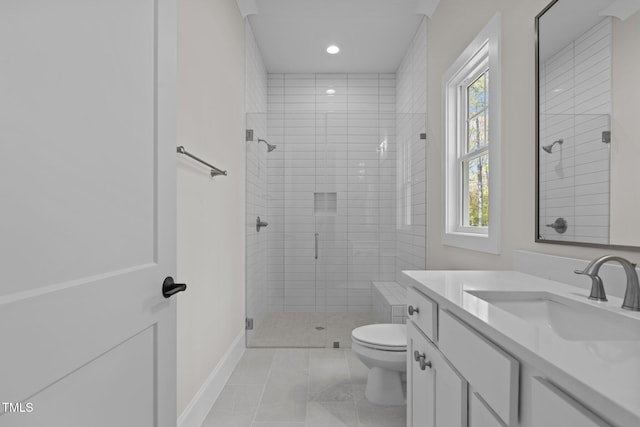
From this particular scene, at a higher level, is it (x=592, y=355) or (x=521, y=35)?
(x=521, y=35)

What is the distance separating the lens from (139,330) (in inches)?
34.8

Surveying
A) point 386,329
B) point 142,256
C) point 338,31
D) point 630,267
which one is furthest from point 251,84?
point 630,267

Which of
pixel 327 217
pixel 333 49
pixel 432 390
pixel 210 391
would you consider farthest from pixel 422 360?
pixel 333 49

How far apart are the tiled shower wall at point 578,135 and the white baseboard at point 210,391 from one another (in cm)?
176

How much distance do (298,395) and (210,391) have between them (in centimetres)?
51

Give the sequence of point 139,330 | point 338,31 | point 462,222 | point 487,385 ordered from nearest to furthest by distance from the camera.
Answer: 1. point 487,385
2. point 139,330
3. point 462,222
4. point 338,31

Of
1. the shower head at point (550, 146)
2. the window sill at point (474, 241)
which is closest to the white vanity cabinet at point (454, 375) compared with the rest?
the window sill at point (474, 241)

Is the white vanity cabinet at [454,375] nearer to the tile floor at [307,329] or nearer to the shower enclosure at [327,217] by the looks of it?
the tile floor at [307,329]

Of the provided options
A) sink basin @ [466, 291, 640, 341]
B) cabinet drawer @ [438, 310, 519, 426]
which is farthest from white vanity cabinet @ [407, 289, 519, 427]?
sink basin @ [466, 291, 640, 341]

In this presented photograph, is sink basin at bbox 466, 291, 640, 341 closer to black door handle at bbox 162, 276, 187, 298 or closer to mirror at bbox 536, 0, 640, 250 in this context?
mirror at bbox 536, 0, 640, 250

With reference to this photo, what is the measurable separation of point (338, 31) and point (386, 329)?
260 cm

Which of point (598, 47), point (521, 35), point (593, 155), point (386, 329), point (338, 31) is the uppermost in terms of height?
point (338, 31)

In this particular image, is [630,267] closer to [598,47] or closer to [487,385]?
[487,385]

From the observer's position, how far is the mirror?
0.99m
